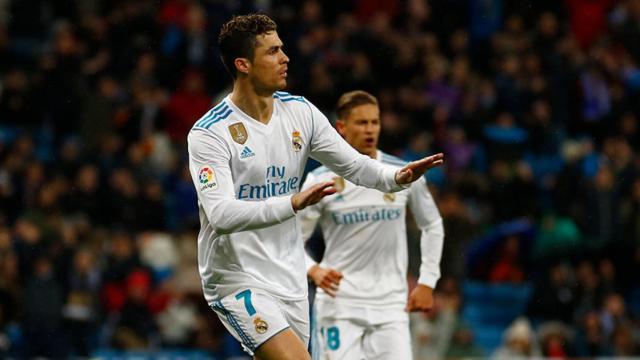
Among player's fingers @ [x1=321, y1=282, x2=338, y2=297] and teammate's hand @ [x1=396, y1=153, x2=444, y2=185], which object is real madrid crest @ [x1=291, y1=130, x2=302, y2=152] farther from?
player's fingers @ [x1=321, y1=282, x2=338, y2=297]

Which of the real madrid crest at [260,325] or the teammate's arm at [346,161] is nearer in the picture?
the real madrid crest at [260,325]

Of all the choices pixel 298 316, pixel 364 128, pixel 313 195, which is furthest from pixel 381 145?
pixel 313 195

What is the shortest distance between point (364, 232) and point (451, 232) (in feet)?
24.1

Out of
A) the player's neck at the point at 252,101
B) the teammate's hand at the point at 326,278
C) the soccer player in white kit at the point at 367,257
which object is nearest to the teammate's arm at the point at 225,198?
the player's neck at the point at 252,101

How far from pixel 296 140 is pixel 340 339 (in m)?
1.82

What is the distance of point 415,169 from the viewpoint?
687 centimetres

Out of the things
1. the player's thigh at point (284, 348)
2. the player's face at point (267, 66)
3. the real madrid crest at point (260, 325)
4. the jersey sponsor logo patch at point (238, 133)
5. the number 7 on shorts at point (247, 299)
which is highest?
the player's face at point (267, 66)

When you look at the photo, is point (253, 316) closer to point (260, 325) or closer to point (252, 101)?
point (260, 325)

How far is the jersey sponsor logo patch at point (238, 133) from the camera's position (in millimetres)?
6949

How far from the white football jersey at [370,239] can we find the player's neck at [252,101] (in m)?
1.55

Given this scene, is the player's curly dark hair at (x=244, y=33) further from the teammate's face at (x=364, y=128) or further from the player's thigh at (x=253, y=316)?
the teammate's face at (x=364, y=128)

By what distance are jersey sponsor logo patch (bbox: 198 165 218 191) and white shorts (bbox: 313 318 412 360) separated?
210cm

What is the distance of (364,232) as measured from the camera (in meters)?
8.52

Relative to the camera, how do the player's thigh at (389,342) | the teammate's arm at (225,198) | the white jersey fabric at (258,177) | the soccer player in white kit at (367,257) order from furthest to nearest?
the soccer player in white kit at (367,257) < the player's thigh at (389,342) < the white jersey fabric at (258,177) < the teammate's arm at (225,198)
